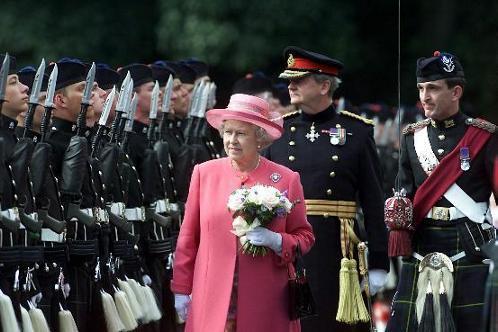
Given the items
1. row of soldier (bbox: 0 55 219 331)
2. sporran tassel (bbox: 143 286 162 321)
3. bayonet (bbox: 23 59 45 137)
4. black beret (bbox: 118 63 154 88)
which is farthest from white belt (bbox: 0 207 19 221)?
black beret (bbox: 118 63 154 88)

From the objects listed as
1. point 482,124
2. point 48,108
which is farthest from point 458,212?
point 48,108

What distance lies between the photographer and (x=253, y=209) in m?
10.2

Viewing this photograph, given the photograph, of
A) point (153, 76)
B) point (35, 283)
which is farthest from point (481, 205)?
point (153, 76)

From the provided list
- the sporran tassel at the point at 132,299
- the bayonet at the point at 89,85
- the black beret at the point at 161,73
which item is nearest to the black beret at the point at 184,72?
the black beret at the point at 161,73

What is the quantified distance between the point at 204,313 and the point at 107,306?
219 cm

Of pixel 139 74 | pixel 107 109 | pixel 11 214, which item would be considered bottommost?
pixel 11 214

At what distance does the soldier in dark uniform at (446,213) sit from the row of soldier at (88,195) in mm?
2061

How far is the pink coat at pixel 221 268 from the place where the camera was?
408 inches

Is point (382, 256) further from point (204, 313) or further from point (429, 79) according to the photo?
point (204, 313)

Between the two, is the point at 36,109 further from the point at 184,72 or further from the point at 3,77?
the point at 184,72

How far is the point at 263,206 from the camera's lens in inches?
404

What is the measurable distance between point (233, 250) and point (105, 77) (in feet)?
12.2

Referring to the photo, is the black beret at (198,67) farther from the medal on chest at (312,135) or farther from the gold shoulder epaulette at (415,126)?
the gold shoulder epaulette at (415,126)

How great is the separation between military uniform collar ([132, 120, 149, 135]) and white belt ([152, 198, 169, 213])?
58cm
